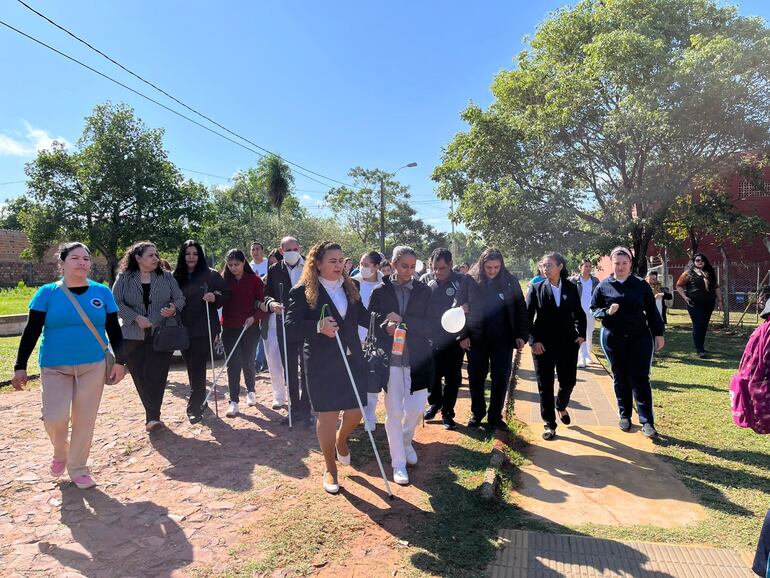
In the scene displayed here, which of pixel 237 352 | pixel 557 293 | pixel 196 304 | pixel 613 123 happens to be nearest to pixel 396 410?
pixel 557 293

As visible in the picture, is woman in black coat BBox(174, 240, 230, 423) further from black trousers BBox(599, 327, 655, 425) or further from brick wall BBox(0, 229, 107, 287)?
brick wall BBox(0, 229, 107, 287)

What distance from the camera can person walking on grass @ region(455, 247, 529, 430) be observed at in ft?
17.0

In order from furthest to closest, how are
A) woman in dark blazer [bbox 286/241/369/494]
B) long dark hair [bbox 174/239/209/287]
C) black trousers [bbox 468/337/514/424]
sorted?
long dark hair [bbox 174/239/209/287] < black trousers [bbox 468/337/514/424] < woman in dark blazer [bbox 286/241/369/494]

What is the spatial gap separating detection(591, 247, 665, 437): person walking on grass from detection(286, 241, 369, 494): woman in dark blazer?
2.82 meters

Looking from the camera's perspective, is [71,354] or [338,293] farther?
[338,293]

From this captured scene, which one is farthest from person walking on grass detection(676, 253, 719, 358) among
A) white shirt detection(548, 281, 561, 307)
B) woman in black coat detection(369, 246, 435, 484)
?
woman in black coat detection(369, 246, 435, 484)

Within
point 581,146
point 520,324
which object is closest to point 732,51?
point 581,146

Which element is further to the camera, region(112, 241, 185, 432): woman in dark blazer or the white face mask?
Result: the white face mask

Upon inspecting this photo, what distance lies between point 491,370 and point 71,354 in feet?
12.7

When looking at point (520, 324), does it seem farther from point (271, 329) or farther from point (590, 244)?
point (590, 244)

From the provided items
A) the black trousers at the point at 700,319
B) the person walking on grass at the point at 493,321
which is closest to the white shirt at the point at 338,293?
the person walking on grass at the point at 493,321

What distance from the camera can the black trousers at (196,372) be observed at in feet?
17.8

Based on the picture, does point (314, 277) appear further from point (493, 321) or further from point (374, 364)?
point (493, 321)

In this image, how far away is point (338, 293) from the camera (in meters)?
3.95
